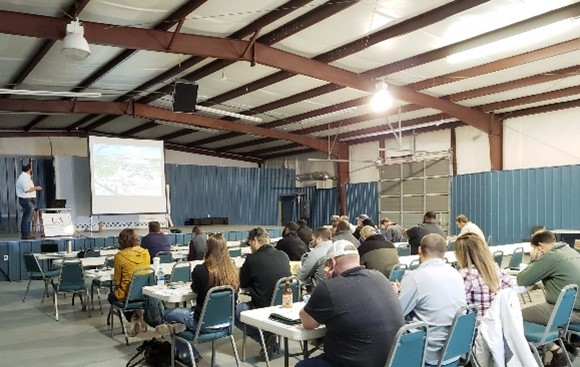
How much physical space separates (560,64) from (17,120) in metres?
15.6

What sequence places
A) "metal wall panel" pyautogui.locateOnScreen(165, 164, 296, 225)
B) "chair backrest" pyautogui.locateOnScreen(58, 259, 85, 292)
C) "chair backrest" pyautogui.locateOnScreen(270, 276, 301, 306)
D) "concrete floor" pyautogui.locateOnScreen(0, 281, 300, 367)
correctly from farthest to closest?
"metal wall panel" pyautogui.locateOnScreen(165, 164, 296, 225), "chair backrest" pyautogui.locateOnScreen(58, 259, 85, 292), "concrete floor" pyautogui.locateOnScreen(0, 281, 300, 367), "chair backrest" pyautogui.locateOnScreen(270, 276, 301, 306)

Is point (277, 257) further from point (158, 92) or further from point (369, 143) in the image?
point (369, 143)

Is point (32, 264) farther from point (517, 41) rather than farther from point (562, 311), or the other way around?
point (517, 41)

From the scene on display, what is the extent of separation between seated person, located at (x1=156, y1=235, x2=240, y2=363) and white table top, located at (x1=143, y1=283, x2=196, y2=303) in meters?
0.08

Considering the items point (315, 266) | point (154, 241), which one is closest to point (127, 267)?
point (315, 266)

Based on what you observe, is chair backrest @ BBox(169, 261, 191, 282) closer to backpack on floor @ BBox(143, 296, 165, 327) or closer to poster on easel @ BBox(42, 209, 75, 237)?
backpack on floor @ BBox(143, 296, 165, 327)

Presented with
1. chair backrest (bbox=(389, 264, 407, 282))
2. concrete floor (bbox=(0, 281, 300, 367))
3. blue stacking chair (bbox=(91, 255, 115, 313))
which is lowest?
concrete floor (bbox=(0, 281, 300, 367))

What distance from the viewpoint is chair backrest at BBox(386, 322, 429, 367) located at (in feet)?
8.14

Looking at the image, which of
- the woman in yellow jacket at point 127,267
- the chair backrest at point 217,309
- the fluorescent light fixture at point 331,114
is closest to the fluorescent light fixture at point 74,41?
the woman in yellow jacket at point 127,267

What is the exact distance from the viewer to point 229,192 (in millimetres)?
19953

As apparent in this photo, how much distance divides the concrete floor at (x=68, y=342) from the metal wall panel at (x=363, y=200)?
32.3ft

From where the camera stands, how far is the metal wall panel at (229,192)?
18734mm

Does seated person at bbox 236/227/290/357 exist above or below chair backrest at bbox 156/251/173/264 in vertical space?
above

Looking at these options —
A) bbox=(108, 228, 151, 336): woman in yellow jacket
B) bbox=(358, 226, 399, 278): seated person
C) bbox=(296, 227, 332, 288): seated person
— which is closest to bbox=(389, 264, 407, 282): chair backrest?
bbox=(358, 226, 399, 278): seated person
